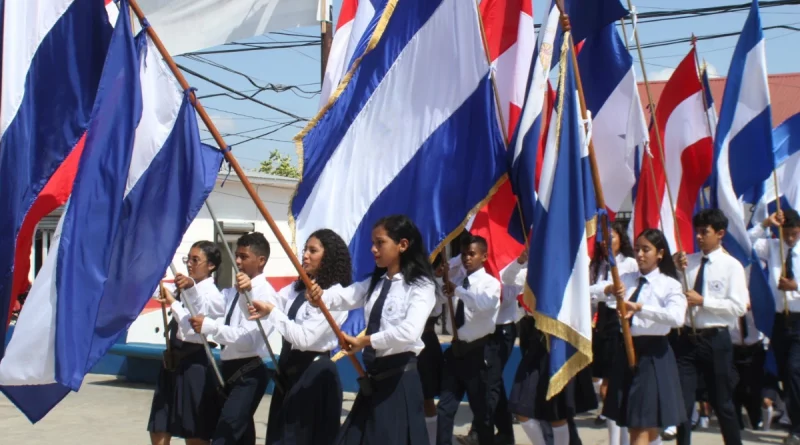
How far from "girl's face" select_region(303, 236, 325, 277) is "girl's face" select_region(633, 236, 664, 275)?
1973 millimetres

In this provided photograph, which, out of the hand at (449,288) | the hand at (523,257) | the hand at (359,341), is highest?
the hand at (523,257)

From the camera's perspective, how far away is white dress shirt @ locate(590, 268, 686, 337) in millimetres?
5770

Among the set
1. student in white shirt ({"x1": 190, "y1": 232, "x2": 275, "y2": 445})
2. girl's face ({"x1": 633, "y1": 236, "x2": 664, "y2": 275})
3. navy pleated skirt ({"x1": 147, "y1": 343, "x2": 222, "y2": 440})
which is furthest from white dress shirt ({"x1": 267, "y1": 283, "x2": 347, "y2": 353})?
girl's face ({"x1": 633, "y1": 236, "x2": 664, "y2": 275})

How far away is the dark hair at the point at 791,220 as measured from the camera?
7.69 metres

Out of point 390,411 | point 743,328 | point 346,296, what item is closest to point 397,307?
point 346,296

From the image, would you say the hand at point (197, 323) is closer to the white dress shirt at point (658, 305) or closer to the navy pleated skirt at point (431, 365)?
Answer: the navy pleated skirt at point (431, 365)

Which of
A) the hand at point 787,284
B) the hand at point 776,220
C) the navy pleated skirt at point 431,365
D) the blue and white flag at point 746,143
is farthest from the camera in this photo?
the hand at point 787,284

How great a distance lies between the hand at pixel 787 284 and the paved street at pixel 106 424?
47.7 inches

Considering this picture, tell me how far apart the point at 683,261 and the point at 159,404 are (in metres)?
3.38

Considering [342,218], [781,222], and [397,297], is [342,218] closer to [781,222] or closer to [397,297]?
[397,297]

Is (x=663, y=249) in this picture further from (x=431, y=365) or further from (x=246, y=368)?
(x=246, y=368)

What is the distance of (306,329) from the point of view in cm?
514

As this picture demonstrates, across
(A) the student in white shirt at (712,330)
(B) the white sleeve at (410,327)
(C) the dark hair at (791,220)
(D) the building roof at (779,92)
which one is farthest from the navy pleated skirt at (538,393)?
(D) the building roof at (779,92)

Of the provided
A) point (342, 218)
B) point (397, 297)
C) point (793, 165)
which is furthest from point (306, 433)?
point (793, 165)
